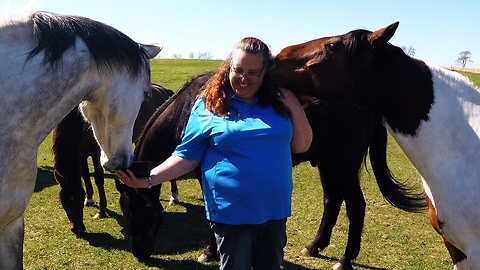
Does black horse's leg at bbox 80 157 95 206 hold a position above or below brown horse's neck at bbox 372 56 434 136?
below

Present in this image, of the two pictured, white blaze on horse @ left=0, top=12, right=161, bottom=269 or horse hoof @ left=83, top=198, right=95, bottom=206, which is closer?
white blaze on horse @ left=0, top=12, right=161, bottom=269

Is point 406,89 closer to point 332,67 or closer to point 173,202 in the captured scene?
point 332,67

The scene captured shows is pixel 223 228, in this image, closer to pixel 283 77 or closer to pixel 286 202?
pixel 286 202

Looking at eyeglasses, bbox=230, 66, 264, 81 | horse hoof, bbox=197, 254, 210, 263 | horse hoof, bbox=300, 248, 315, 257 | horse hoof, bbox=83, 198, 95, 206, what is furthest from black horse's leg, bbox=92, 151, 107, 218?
eyeglasses, bbox=230, 66, 264, 81

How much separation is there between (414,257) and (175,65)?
1055 inches

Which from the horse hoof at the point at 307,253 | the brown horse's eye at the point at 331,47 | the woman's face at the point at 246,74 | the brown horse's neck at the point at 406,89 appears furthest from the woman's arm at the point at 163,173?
the horse hoof at the point at 307,253

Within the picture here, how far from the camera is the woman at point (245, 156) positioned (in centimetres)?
215

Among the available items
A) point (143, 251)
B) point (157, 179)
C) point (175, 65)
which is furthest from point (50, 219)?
point (175, 65)

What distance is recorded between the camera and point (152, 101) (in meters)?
6.99

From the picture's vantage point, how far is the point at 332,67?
2.56 metres

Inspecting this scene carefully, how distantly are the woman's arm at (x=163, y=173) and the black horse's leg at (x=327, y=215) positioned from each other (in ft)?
8.79

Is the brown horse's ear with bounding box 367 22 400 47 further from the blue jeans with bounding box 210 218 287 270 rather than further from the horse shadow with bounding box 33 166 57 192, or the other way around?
the horse shadow with bounding box 33 166 57 192

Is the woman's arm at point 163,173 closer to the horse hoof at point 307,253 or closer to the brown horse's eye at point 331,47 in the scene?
the brown horse's eye at point 331,47

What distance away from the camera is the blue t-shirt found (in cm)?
214
